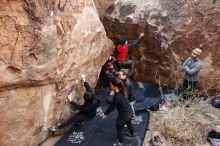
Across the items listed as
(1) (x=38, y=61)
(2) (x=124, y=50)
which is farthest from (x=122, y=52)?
(1) (x=38, y=61)

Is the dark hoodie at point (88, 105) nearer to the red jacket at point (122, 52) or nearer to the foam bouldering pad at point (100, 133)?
the foam bouldering pad at point (100, 133)

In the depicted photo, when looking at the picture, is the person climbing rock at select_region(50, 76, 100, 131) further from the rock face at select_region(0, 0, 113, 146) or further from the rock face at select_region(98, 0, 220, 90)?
the rock face at select_region(98, 0, 220, 90)

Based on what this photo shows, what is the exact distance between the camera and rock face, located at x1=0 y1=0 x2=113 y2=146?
19.1 ft

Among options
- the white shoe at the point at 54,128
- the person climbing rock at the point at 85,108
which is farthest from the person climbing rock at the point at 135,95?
the white shoe at the point at 54,128

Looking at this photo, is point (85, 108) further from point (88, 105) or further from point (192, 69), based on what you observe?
point (192, 69)

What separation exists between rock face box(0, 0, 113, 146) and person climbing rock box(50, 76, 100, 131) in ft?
0.59

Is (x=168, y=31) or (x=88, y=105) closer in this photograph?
(x=88, y=105)

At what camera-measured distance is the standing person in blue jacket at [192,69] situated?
310 inches

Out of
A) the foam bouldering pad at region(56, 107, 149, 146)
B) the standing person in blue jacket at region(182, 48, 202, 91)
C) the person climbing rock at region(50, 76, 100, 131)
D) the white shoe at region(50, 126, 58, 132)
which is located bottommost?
the foam bouldering pad at region(56, 107, 149, 146)

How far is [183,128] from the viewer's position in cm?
714

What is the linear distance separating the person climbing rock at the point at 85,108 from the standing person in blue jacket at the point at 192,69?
2.18 metres

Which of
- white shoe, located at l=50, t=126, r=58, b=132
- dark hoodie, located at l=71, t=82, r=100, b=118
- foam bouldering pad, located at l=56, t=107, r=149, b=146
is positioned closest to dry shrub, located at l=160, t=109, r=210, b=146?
foam bouldering pad, located at l=56, t=107, r=149, b=146

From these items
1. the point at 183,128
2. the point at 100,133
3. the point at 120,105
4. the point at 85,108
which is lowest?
the point at 100,133

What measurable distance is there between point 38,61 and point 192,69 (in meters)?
3.45
